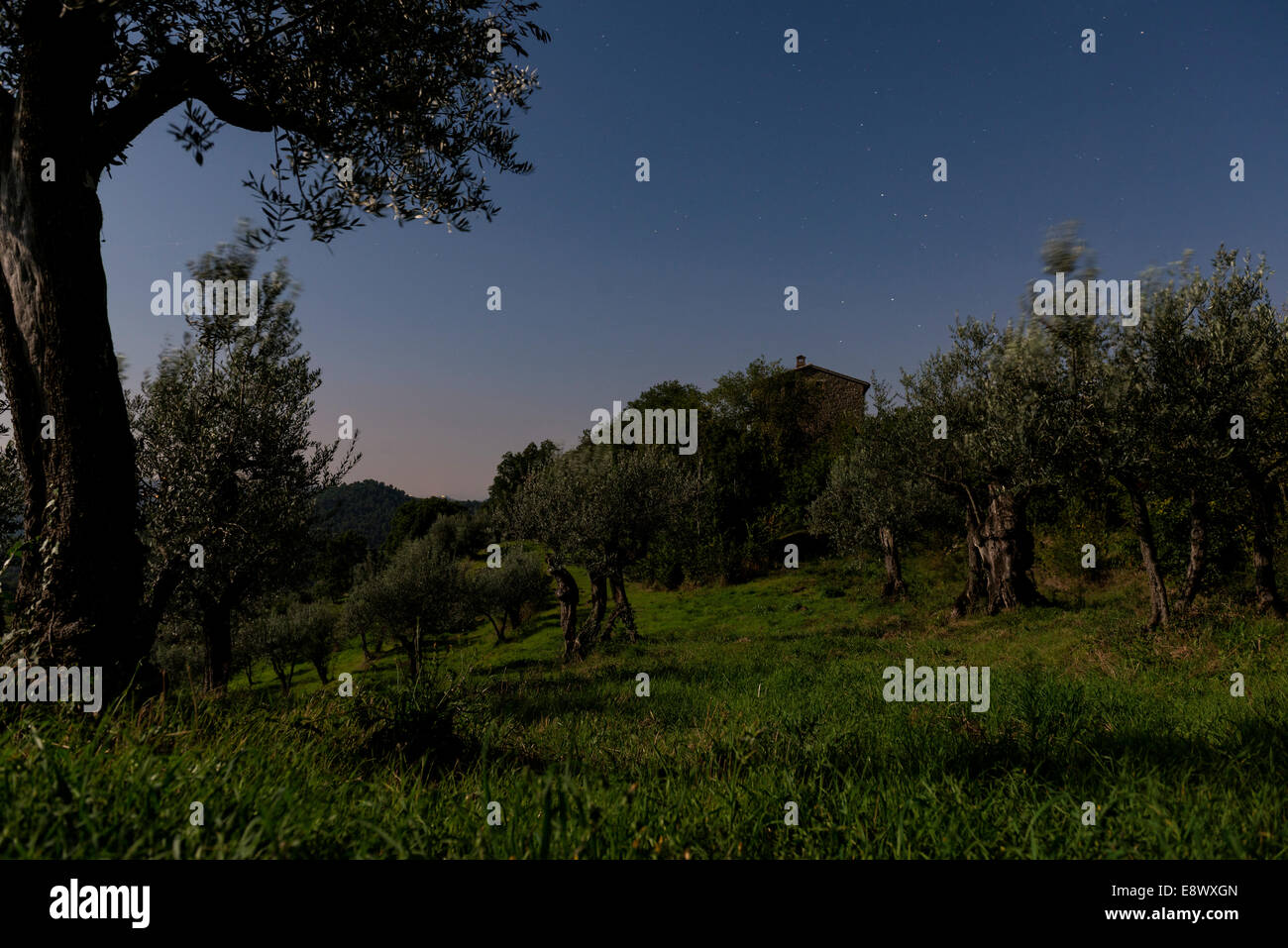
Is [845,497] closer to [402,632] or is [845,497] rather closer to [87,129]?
[402,632]

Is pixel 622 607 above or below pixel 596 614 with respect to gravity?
above

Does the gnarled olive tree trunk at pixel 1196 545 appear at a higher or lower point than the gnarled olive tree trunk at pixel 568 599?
higher

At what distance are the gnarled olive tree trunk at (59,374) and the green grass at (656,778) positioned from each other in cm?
131

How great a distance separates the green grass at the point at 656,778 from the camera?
270 cm

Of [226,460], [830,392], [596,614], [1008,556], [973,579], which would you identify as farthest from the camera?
[830,392]

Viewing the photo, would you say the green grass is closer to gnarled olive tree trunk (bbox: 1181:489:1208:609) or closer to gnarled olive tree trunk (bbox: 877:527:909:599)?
gnarled olive tree trunk (bbox: 1181:489:1208:609)

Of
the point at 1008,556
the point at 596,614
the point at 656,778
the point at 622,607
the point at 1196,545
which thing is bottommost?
the point at 596,614

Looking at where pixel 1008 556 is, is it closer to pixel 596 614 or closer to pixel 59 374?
pixel 596 614

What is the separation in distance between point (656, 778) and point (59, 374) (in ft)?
22.0

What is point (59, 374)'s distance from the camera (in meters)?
5.64

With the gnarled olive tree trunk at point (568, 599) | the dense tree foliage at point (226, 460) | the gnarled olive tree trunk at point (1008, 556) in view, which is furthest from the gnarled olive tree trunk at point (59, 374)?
the gnarled olive tree trunk at point (1008, 556)

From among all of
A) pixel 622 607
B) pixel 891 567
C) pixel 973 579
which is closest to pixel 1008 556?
pixel 973 579

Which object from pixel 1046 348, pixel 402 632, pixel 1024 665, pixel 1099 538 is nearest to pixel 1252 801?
pixel 1024 665

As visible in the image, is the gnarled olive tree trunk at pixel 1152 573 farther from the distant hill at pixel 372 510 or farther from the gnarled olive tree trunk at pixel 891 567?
the distant hill at pixel 372 510
